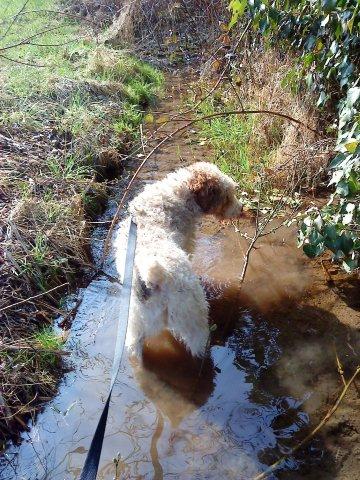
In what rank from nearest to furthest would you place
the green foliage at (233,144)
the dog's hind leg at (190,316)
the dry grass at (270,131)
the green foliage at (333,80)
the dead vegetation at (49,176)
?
the green foliage at (333,80) < the dog's hind leg at (190,316) < the dead vegetation at (49,176) < the dry grass at (270,131) < the green foliage at (233,144)

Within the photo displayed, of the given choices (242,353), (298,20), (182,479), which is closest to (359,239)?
(242,353)

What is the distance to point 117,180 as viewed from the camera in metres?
5.68

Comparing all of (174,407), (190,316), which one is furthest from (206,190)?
(174,407)

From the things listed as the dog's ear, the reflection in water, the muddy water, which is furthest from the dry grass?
the reflection in water

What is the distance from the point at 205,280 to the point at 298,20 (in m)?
2.63

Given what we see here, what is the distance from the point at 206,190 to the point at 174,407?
1929mm

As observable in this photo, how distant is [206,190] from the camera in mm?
4016

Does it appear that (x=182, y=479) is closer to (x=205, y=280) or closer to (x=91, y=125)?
(x=205, y=280)

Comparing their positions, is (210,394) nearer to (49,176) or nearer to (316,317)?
(316,317)

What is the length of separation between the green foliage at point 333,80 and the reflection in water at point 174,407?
33.9 inches

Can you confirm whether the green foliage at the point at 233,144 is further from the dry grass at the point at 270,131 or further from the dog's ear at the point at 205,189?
the dog's ear at the point at 205,189

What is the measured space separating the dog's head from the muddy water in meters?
0.62

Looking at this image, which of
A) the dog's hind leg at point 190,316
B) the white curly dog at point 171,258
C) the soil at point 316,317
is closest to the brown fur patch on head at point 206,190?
the white curly dog at point 171,258

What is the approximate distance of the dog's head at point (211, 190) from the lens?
4012 millimetres
